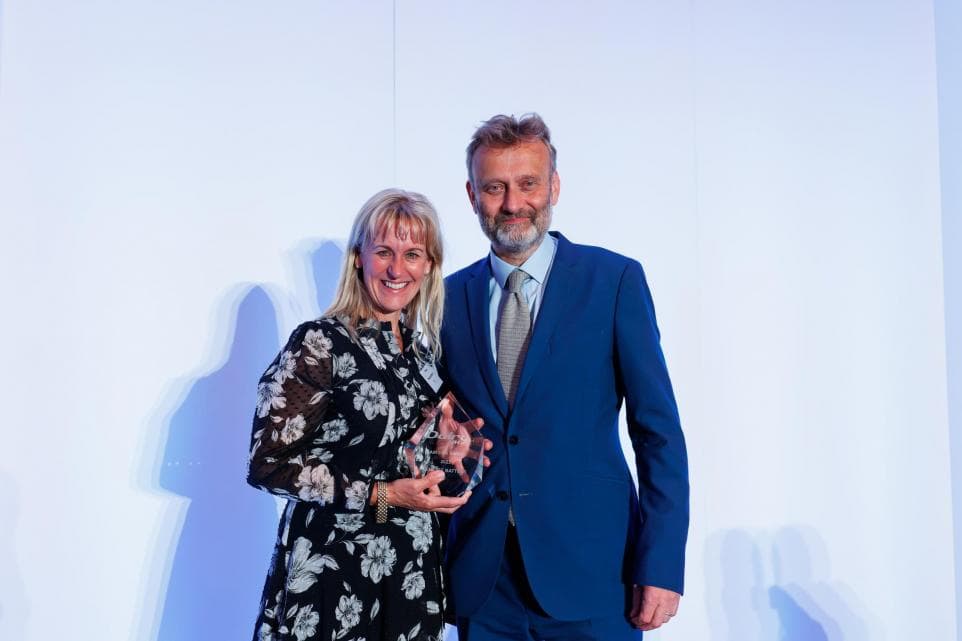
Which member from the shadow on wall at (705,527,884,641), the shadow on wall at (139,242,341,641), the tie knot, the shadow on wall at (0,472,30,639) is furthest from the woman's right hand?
the shadow on wall at (705,527,884,641)

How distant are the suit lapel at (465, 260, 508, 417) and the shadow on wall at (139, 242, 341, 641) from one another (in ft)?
3.03

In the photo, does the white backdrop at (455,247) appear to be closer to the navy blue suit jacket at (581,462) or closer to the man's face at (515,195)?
the man's face at (515,195)

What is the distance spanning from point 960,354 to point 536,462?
83.1 inches

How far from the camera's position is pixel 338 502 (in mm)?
1781

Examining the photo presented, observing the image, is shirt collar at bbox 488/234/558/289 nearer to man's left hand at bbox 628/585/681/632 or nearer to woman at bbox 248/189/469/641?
woman at bbox 248/189/469/641

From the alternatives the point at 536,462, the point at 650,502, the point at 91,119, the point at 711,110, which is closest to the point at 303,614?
the point at 536,462

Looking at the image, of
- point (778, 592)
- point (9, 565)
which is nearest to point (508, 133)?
point (9, 565)

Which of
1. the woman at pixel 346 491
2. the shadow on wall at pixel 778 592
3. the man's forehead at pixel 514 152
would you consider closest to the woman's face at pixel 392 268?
the woman at pixel 346 491

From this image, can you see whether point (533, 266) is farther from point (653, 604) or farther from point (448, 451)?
point (653, 604)

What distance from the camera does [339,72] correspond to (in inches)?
116

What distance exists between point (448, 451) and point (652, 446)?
0.43 metres

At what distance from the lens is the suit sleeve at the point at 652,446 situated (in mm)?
1848

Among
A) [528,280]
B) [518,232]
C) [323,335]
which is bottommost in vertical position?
[323,335]

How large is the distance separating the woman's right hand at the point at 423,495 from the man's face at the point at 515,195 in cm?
54
